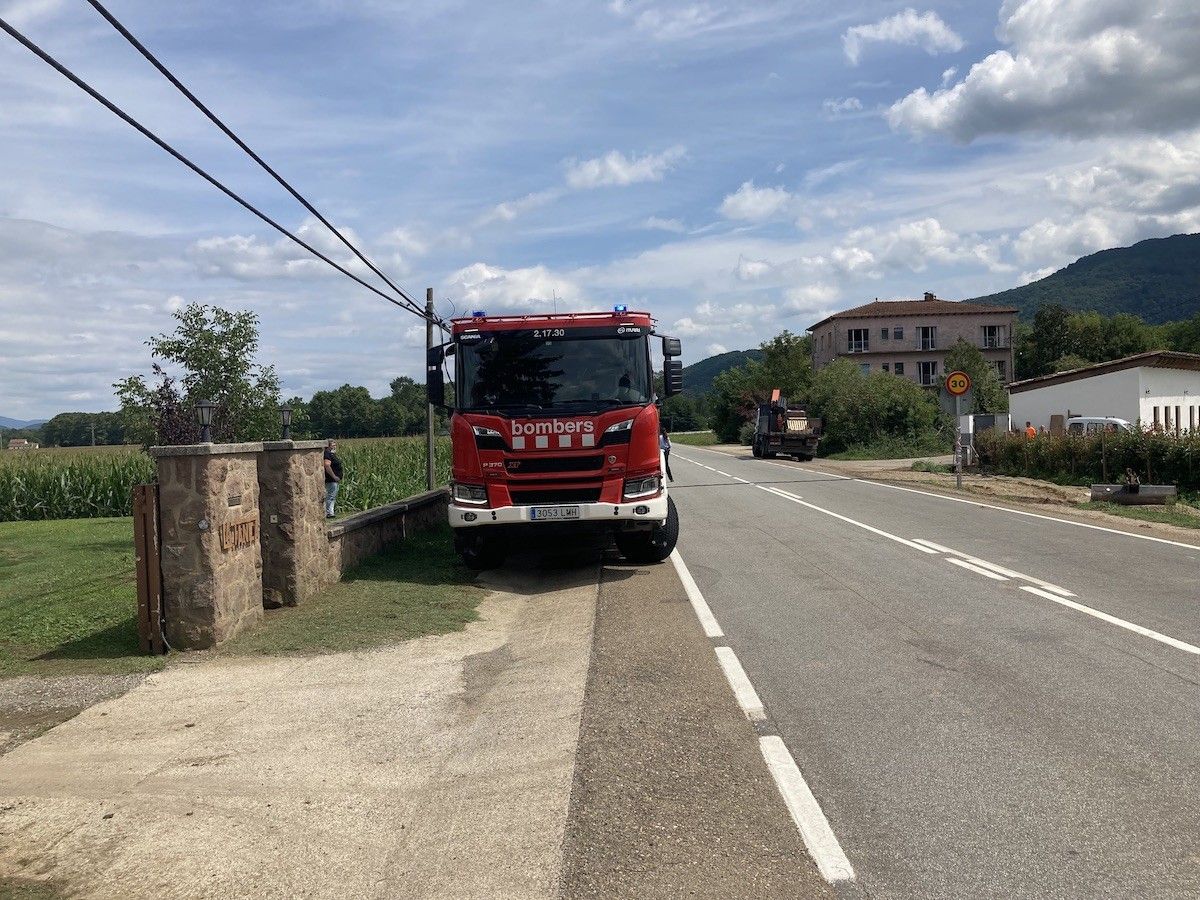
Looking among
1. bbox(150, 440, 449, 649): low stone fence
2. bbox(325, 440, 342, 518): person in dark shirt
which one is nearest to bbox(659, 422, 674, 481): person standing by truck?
bbox(150, 440, 449, 649): low stone fence

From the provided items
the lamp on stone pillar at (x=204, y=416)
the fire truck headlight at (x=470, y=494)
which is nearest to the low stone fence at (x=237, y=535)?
the lamp on stone pillar at (x=204, y=416)

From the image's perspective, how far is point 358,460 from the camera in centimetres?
2622

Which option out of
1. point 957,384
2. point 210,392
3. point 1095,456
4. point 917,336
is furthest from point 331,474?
point 917,336

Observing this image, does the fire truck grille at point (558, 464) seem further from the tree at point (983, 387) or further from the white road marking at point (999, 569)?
the tree at point (983, 387)

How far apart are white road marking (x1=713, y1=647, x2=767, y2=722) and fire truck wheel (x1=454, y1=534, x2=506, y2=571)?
16.6 ft

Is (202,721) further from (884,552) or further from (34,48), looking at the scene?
(884,552)

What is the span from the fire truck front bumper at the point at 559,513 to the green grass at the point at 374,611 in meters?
0.79

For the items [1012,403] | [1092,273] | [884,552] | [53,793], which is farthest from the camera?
[1092,273]

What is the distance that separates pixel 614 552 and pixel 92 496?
1857cm

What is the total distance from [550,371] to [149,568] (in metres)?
5.22

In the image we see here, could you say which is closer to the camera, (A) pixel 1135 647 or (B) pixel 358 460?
(A) pixel 1135 647

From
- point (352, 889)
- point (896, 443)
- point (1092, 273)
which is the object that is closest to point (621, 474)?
point (352, 889)

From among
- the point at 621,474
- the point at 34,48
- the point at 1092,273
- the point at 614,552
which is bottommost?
the point at 614,552

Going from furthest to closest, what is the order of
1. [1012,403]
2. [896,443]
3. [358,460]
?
[896,443] < [1012,403] < [358,460]
